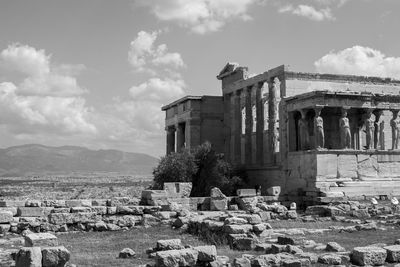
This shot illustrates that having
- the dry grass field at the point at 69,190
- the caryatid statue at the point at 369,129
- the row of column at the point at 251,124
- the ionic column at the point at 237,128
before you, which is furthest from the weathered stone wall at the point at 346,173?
the dry grass field at the point at 69,190

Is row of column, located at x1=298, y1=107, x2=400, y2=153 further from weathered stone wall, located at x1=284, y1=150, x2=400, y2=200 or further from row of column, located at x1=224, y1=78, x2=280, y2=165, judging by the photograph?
row of column, located at x1=224, y1=78, x2=280, y2=165

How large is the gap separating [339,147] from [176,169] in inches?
352

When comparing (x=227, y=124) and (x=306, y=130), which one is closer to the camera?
(x=306, y=130)

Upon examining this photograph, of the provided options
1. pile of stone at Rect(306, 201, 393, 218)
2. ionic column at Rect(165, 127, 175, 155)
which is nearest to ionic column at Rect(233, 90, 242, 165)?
ionic column at Rect(165, 127, 175, 155)

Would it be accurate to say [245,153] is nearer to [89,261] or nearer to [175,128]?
[175,128]

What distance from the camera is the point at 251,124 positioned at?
33.2m

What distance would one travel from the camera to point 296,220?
21109 mm

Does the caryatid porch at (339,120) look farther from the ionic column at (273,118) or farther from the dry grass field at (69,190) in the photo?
the dry grass field at (69,190)

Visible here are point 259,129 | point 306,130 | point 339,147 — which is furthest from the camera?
point 259,129

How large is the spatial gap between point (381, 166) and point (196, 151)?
32.9ft

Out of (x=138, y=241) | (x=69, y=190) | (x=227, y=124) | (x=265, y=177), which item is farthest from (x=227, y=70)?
(x=69, y=190)

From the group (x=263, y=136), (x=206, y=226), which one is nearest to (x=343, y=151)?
(x=263, y=136)

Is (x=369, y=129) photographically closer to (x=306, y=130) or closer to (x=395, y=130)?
(x=395, y=130)

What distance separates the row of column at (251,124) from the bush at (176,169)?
445 cm
